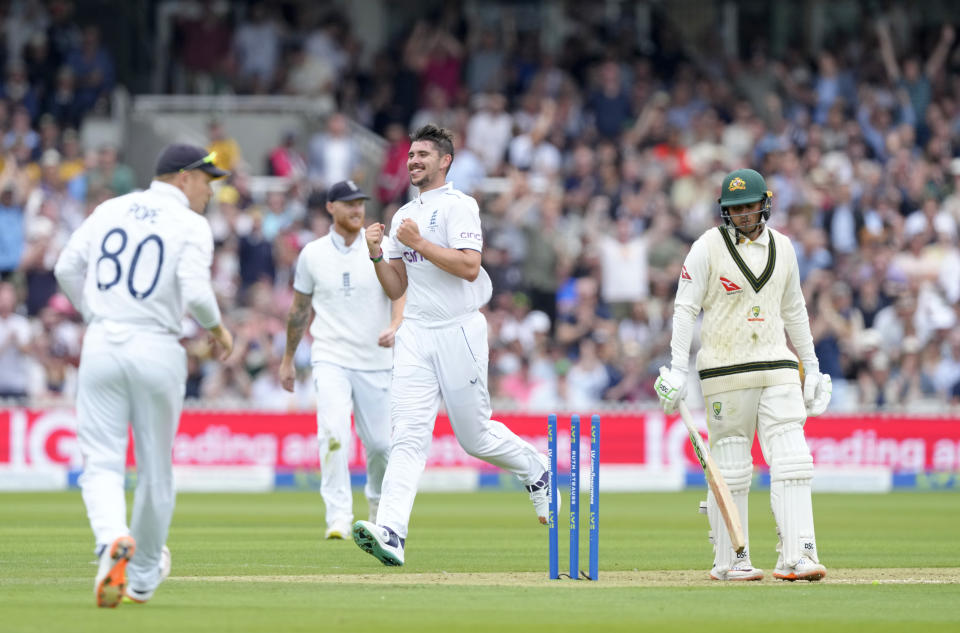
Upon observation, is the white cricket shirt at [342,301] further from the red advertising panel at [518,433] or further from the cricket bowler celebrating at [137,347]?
the red advertising panel at [518,433]

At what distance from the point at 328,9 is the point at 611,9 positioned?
5.05 metres

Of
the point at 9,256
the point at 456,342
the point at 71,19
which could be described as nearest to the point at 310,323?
the point at 456,342

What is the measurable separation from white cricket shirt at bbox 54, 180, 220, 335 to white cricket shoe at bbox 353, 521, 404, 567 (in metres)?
2.11

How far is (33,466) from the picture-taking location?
803 inches

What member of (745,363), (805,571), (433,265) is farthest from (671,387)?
(433,265)

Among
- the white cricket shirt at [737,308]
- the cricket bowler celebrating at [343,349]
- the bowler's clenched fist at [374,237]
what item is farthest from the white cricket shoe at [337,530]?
the white cricket shirt at [737,308]

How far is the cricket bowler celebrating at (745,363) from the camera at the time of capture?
387 inches

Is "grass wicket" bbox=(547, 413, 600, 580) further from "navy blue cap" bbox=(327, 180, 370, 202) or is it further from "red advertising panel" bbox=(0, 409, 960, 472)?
"red advertising panel" bbox=(0, 409, 960, 472)

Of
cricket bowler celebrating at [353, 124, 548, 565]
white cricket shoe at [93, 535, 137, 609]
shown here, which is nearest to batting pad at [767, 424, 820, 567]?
cricket bowler celebrating at [353, 124, 548, 565]

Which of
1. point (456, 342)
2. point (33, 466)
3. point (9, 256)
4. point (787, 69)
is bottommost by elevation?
point (33, 466)

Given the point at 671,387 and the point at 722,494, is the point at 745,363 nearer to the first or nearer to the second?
the point at 671,387

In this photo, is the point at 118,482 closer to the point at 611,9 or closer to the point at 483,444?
Result: the point at 483,444

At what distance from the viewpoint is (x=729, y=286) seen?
993 cm

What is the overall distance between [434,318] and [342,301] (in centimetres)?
262
